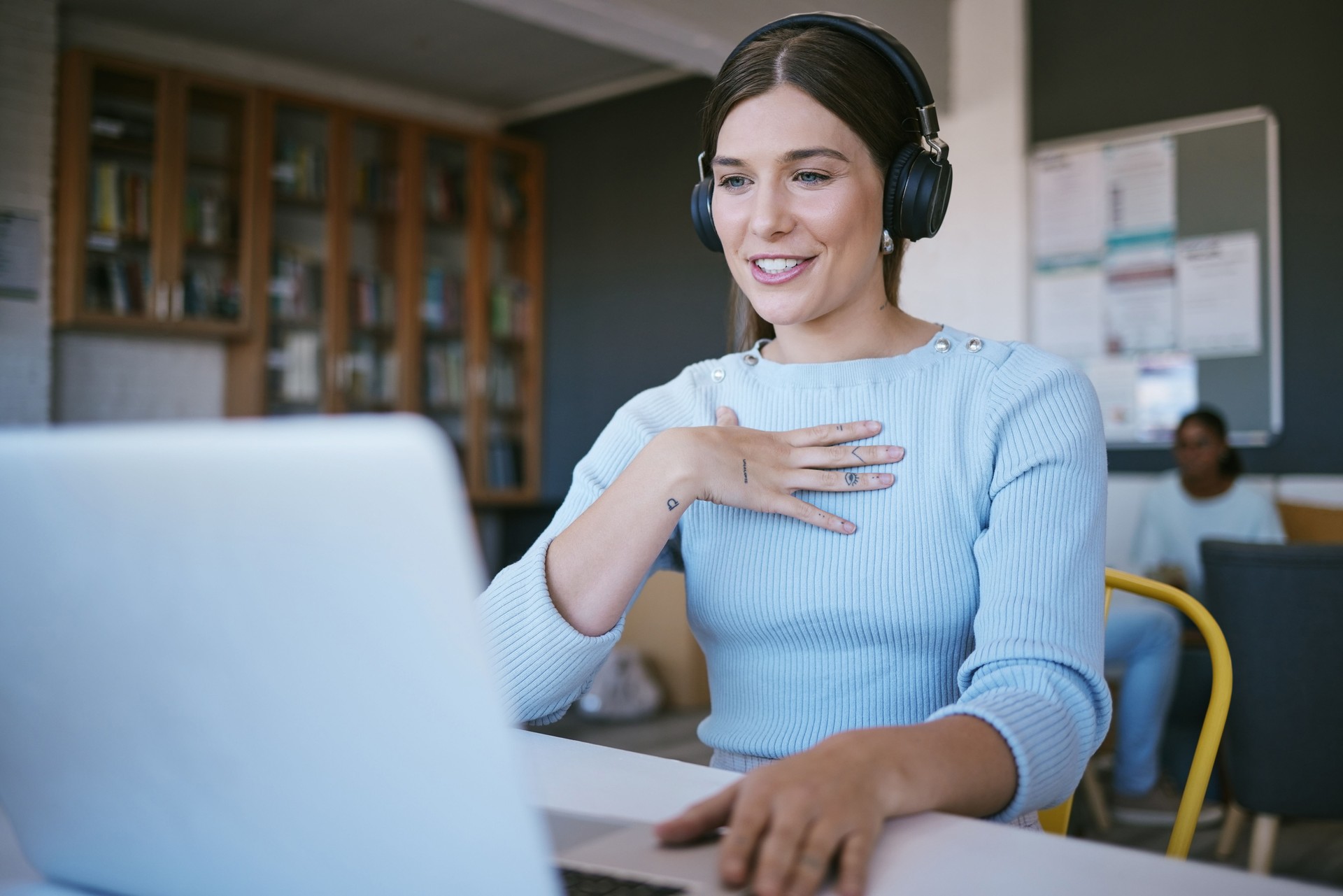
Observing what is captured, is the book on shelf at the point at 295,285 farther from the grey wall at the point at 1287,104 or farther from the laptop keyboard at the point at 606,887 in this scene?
the laptop keyboard at the point at 606,887

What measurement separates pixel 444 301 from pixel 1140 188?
11.2 ft

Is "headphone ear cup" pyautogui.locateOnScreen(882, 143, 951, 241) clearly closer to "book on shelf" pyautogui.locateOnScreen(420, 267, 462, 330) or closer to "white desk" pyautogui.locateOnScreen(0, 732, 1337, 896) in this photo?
"white desk" pyautogui.locateOnScreen(0, 732, 1337, 896)

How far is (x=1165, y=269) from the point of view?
4258mm

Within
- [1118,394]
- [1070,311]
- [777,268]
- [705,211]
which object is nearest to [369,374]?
[1070,311]

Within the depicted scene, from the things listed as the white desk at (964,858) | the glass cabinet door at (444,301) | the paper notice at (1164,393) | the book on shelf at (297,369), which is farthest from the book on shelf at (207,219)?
the white desk at (964,858)

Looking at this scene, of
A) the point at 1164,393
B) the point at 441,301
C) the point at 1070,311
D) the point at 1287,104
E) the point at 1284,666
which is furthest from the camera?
the point at 441,301

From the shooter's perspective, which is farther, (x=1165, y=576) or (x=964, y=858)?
(x=1165, y=576)

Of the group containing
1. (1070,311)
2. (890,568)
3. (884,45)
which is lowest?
(890,568)

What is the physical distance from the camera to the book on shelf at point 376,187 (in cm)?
566

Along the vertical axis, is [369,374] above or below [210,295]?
below

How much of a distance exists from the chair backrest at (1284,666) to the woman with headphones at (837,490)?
4.49 feet

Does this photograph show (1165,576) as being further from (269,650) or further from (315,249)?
(315,249)

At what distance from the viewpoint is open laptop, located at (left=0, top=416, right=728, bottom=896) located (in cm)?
41

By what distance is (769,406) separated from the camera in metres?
1.25
